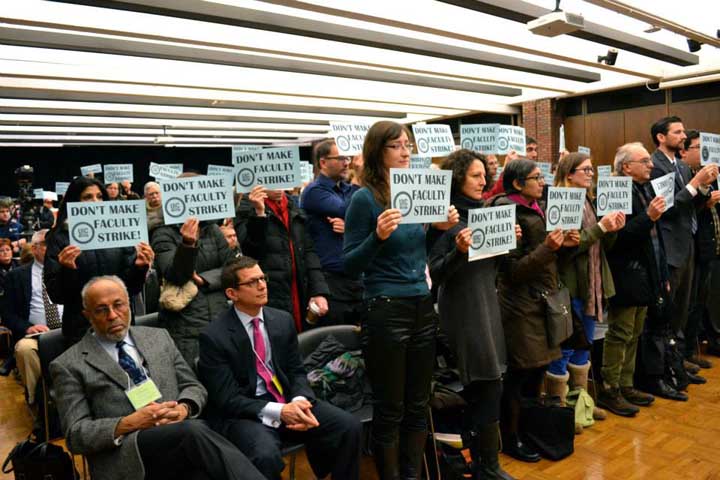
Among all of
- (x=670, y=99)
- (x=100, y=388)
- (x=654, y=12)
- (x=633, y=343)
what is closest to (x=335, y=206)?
(x=100, y=388)

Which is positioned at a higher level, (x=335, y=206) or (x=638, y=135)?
(x=638, y=135)

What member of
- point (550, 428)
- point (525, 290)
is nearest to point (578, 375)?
point (550, 428)

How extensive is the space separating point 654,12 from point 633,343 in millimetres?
4022

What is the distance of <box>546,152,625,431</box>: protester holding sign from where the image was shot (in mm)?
3014

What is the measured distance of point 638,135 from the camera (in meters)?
10.1

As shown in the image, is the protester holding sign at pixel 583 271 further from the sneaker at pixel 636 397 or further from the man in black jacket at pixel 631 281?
the sneaker at pixel 636 397

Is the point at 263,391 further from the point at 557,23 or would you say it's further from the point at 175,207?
the point at 557,23

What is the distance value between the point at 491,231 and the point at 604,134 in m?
9.35

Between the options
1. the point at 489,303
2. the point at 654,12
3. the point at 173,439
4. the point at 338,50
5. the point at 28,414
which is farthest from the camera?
the point at 338,50

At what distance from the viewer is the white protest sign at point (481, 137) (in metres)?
4.05

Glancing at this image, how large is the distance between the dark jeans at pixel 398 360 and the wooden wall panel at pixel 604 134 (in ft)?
31.1

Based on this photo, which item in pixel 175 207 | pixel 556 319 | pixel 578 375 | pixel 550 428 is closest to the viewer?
pixel 175 207

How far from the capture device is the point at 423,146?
377 centimetres

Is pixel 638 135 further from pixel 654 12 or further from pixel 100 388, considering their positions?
pixel 100 388
